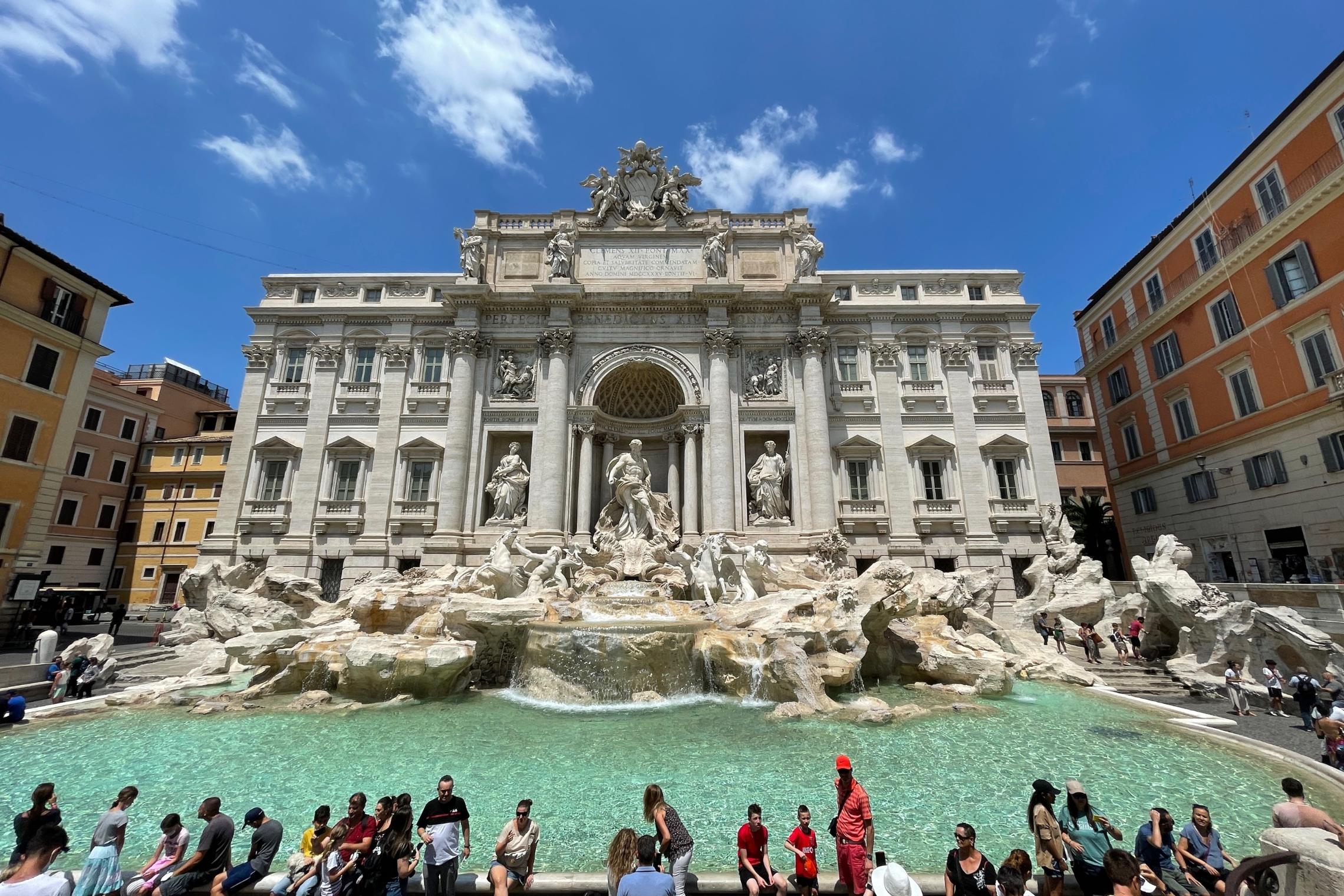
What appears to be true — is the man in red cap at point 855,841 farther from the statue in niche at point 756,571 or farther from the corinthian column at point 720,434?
the corinthian column at point 720,434

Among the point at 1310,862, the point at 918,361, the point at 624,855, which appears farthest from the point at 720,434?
the point at 1310,862

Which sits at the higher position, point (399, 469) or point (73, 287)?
point (73, 287)

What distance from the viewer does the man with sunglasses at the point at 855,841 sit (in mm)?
4625

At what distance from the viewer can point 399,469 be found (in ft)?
79.5

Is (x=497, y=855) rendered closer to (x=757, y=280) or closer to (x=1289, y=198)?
(x=757, y=280)

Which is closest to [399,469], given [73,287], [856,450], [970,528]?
[73,287]

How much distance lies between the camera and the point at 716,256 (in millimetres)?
25172

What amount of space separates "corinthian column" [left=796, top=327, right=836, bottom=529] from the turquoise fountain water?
11562 millimetres

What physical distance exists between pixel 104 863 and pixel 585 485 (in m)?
19.1

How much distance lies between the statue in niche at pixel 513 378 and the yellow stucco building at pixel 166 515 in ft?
59.0

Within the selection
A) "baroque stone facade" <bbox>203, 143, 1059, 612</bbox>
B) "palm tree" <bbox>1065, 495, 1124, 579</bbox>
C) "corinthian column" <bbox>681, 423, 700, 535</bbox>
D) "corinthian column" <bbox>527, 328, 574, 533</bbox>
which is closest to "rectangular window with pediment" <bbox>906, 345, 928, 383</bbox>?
"baroque stone facade" <bbox>203, 143, 1059, 612</bbox>

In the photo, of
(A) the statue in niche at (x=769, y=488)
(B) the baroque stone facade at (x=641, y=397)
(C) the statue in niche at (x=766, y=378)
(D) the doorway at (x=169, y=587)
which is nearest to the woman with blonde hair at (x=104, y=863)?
(B) the baroque stone facade at (x=641, y=397)

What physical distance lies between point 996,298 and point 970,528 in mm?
11052

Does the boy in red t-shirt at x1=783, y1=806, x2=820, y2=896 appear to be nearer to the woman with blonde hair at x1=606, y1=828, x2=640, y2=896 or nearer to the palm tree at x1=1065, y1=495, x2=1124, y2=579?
the woman with blonde hair at x1=606, y1=828, x2=640, y2=896
